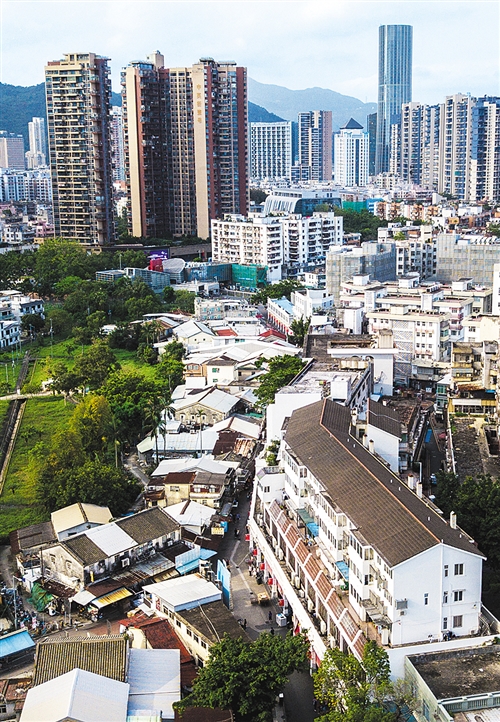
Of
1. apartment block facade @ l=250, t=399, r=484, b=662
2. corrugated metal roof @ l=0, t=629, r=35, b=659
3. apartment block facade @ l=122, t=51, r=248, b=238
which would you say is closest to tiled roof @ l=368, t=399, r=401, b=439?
apartment block facade @ l=250, t=399, r=484, b=662

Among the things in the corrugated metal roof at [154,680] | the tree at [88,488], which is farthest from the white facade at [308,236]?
the corrugated metal roof at [154,680]

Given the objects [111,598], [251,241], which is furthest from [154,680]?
[251,241]

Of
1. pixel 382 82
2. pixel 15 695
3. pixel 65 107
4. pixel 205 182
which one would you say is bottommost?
pixel 15 695

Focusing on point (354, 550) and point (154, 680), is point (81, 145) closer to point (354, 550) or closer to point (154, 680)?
point (354, 550)

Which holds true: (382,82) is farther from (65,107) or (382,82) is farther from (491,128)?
(65,107)

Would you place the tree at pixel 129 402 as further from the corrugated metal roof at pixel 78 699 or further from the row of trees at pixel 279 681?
the row of trees at pixel 279 681

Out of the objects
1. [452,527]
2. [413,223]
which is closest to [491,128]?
[413,223]

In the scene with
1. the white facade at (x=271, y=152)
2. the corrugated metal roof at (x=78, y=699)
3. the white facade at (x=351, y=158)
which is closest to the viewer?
the corrugated metal roof at (x=78, y=699)
